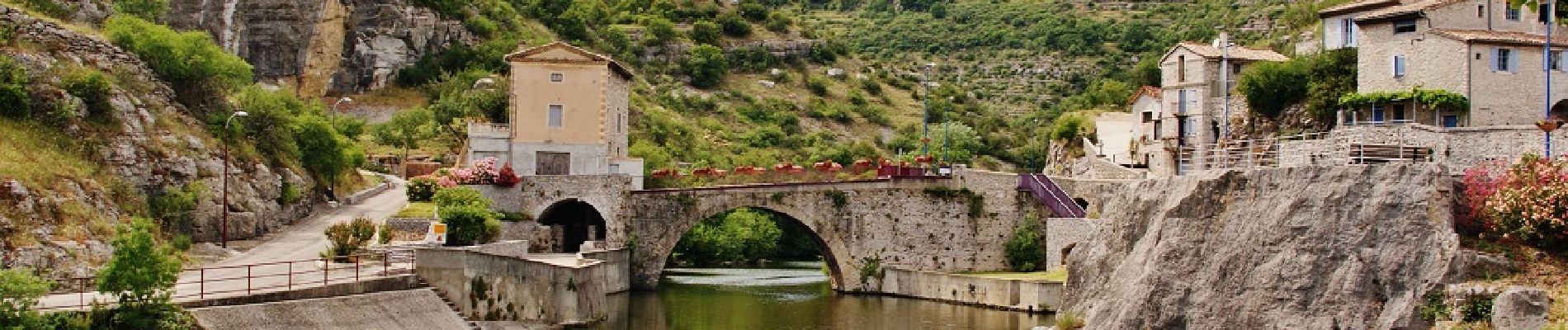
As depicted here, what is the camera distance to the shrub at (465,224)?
1954 inches

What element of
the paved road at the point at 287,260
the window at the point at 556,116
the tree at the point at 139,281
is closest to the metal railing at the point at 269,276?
the paved road at the point at 287,260

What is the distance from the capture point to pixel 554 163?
62250 millimetres

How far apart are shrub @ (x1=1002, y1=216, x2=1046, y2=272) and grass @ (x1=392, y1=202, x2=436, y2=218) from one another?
1989 cm

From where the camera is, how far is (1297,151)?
159 feet

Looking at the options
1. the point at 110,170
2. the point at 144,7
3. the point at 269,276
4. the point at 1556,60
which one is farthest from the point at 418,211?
the point at 1556,60

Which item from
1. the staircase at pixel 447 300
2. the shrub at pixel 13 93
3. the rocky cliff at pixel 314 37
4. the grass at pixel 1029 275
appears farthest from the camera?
the rocky cliff at pixel 314 37

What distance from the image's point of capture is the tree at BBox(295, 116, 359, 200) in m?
57.1

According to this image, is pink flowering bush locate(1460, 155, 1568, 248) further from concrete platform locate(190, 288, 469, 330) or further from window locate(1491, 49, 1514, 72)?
concrete platform locate(190, 288, 469, 330)

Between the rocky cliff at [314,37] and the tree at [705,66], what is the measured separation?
22772 mm

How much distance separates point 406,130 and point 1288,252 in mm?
50982

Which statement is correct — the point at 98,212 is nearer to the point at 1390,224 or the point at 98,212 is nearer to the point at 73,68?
the point at 73,68

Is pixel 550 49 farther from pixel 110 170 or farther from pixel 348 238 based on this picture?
pixel 110 170

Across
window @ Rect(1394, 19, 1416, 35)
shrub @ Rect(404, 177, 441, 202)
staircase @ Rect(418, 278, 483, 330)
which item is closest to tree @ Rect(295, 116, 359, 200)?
shrub @ Rect(404, 177, 441, 202)

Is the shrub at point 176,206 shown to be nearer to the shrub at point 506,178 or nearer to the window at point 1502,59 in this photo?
the shrub at point 506,178
